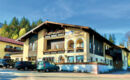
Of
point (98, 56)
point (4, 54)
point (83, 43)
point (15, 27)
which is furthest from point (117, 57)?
point (15, 27)

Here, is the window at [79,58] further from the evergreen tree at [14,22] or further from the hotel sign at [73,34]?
the evergreen tree at [14,22]

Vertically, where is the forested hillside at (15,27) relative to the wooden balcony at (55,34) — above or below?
above

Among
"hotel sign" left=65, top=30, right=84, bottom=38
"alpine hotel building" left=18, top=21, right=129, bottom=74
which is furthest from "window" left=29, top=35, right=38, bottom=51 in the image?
"hotel sign" left=65, top=30, right=84, bottom=38

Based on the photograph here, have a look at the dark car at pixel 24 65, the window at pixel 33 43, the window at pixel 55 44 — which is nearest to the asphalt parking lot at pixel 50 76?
the dark car at pixel 24 65

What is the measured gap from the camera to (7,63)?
30.2 m

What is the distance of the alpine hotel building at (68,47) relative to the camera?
2525 centimetres

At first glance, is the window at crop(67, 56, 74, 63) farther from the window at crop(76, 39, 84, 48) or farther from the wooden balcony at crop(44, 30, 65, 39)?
the wooden balcony at crop(44, 30, 65, 39)

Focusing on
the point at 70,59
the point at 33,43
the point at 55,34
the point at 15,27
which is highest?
the point at 15,27

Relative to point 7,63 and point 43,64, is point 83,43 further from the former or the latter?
point 7,63

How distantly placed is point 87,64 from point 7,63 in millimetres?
16447

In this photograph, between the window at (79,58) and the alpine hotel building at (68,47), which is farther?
the window at (79,58)

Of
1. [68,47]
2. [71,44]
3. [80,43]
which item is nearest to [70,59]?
[68,47]

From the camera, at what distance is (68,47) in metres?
27.5

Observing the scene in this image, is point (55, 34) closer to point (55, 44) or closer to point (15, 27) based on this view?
point (55, 44)
